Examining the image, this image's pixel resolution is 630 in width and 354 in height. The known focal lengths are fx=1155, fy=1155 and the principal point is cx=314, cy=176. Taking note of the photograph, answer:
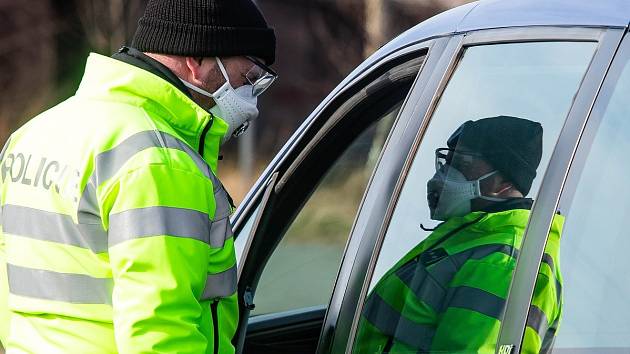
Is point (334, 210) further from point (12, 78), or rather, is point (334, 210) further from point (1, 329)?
point (1, 329)

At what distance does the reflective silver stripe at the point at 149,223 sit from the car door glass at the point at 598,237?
2.42 ft

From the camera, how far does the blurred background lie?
1404cm

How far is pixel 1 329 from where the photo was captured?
280cm

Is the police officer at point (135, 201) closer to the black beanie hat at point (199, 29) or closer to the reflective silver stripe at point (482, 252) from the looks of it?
the black beanie hat at point (199, 29)

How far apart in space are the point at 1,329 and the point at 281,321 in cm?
123

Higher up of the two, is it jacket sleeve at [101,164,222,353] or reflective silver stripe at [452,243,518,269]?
reflective silver stripe at [452,243,518,269]

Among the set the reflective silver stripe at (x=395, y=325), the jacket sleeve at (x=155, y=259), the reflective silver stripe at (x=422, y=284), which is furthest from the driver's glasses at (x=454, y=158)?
the jacket sleeve at (x=155, y=259)

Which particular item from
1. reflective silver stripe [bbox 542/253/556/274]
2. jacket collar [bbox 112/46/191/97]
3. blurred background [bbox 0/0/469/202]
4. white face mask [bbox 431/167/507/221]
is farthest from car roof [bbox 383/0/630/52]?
blurred background [bbox 0/0/469/202]

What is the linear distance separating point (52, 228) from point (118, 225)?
0.21 m

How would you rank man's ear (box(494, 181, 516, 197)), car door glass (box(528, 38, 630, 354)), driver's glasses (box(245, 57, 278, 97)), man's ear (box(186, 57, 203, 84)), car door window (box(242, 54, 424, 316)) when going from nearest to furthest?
1. car door glass (box(528, 38, 630, 354))
2. man's ear (box(494, 181, 516, 197))
3. man's ear (box(186, 57, 203, 84))
4. driver's glasses (box(245, 57, 278, 97))
5. car door window (box(242, 54, 424, 316))

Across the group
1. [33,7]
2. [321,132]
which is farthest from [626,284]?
[33,7]

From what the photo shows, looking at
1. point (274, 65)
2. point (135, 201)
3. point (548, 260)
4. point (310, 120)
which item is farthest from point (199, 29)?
point (274, 65)

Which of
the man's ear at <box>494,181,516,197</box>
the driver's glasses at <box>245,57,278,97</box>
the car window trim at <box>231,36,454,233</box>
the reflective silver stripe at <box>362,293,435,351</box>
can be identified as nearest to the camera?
the man's ear at <box>494,181,516,197</box>

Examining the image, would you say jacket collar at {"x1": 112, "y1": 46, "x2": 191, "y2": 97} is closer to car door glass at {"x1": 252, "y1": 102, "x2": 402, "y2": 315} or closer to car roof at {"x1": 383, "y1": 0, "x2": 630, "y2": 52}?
car roof at {"x1": 383, "y1": 0, "x2": 630, "y2": 52}
